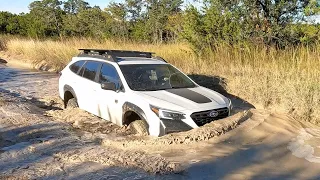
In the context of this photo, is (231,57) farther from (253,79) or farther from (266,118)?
(266,118)

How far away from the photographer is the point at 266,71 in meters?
9.79

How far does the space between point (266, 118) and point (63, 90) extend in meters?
4.59

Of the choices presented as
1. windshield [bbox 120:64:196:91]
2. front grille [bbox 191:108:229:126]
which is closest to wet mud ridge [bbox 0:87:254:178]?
front grille [bbox 191:108:229:126]

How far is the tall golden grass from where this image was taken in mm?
8031

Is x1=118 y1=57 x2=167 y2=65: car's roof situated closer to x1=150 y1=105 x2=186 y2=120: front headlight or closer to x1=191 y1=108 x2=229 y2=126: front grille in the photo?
x1=150 y1=105 x2=186 y2=120: front headlight

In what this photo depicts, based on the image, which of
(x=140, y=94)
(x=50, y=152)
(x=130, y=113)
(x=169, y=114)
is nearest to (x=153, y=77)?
(x=140, y=94)

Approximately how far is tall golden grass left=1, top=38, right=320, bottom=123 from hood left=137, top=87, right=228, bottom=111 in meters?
2.20

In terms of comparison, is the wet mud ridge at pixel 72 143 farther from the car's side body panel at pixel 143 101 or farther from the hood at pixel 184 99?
the hood at pixel 184 99

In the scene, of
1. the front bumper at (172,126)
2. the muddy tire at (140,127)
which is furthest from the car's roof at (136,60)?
the front bumper at (172,126)

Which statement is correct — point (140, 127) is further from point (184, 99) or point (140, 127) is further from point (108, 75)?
point (108, 75)

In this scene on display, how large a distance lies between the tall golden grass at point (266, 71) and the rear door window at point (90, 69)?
3.94m

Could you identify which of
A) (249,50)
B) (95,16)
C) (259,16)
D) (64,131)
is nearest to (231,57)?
(249,50)

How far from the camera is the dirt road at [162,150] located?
15.9ft

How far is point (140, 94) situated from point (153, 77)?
0.82 meters
